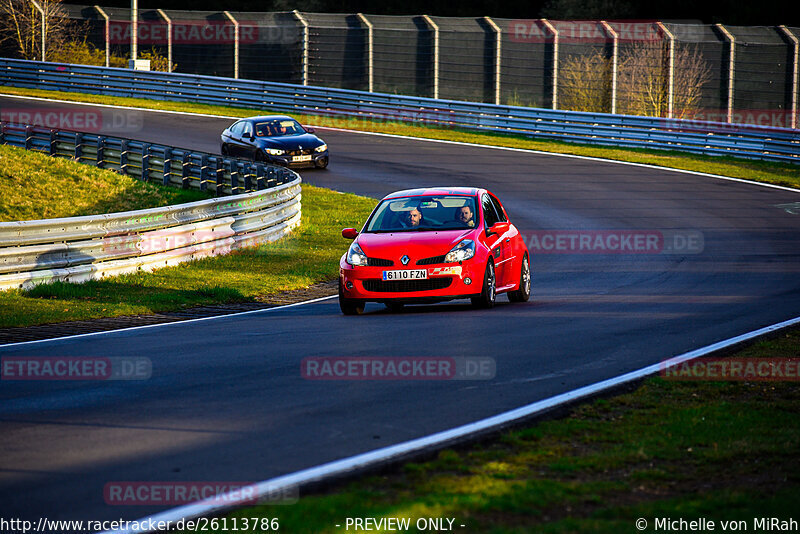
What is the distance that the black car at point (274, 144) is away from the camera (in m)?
31.1

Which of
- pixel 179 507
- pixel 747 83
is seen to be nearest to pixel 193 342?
pixel 179 507

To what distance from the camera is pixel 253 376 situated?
29.7 ft

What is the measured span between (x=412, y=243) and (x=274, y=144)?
1863cm

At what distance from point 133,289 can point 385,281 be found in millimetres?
4553

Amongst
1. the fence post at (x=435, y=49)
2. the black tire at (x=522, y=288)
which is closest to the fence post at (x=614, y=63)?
the fence post at (x=435, y=49)

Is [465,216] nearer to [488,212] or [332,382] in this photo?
[488,212]

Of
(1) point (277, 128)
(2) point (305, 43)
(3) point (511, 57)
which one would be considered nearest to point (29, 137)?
(1) point (277, 128)

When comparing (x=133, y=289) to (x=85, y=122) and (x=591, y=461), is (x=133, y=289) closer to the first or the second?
(x=591, y=461)

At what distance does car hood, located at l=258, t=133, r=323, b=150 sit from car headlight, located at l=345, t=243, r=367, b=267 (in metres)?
18.1

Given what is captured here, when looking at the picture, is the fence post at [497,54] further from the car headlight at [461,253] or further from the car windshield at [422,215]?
the car headlight at [461,253]

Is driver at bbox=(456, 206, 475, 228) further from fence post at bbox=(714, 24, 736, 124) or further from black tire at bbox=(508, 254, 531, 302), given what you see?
fence post at bbox=(714, 24, 736, 124)

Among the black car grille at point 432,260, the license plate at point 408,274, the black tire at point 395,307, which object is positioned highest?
the black car grille at point 432,260

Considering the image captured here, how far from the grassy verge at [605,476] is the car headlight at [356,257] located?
18.7ft

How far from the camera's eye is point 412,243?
13289 millimetres
